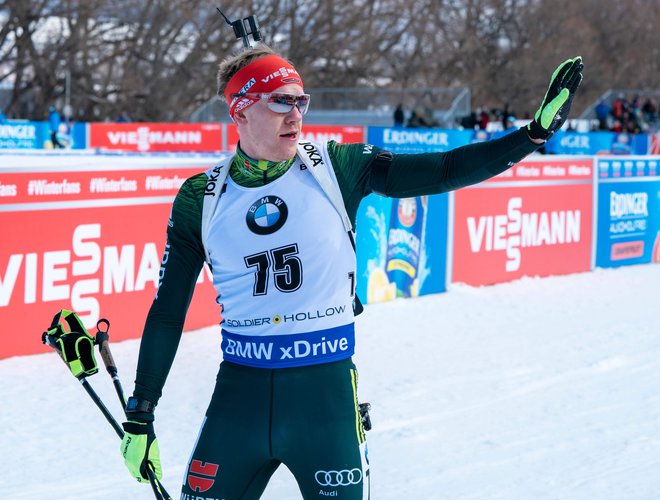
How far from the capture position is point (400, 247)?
1036cm

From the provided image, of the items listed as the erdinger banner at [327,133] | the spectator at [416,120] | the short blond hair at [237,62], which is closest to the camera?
the short blond hair at [237,62]

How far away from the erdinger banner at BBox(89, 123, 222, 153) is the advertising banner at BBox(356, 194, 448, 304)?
14.5m

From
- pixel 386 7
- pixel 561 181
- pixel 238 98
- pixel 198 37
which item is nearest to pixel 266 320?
pixel 238 98

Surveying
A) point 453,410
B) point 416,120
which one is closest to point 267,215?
point 453,410

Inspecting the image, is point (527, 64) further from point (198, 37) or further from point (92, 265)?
point (92, 265)

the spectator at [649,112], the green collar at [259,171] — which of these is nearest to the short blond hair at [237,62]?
the green collar at [259,171]

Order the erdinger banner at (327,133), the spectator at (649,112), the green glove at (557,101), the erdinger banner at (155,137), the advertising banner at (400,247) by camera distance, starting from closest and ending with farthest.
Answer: the green glove at (557,101), the advertising banner at (400,247), the erdinger banner at (327,133), the erdinger banner at (155,137), the spectator at (649,112)

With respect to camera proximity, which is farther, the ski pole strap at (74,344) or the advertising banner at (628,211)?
the advertising banner at (628,211)

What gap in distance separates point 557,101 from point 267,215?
2.77 feet

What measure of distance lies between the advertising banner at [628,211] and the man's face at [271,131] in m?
10.3

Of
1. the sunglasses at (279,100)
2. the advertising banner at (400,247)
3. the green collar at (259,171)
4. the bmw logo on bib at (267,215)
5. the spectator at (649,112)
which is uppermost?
the spectator at (649,112)

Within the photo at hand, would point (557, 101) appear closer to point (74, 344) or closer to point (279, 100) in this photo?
point (279, 100)

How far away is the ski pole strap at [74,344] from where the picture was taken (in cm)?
322

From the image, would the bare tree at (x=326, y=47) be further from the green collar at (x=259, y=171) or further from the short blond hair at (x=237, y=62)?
the green collar at (x=259, y=171)
